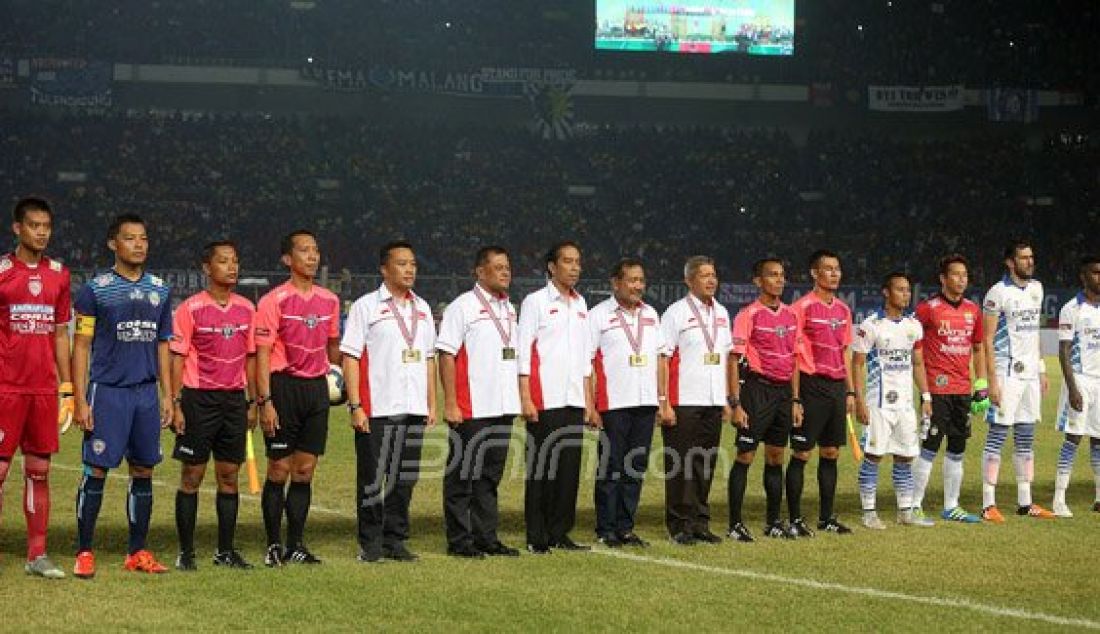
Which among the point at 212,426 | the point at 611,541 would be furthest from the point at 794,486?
the point at 212,426

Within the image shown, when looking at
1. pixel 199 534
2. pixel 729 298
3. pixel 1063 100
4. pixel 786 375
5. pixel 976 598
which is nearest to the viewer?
pixel 976 598

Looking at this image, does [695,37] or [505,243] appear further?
[695,37]

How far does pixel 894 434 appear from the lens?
13664 millimetres

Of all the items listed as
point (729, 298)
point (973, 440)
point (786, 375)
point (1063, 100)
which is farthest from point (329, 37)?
point (786, 375)

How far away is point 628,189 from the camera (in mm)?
51562

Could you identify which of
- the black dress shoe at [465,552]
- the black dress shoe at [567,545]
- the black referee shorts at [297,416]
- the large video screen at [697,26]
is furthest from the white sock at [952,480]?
the large video screen at [697,26]

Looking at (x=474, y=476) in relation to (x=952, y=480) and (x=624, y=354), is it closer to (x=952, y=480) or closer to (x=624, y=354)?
(x=624, y=354)

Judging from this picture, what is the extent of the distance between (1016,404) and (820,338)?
2602 mm

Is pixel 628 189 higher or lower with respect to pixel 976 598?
higher

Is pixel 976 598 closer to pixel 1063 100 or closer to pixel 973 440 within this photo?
pixel 973 440

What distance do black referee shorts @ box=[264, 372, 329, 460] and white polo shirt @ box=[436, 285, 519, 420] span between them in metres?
1.14

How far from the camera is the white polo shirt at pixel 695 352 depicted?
12656 millimetres

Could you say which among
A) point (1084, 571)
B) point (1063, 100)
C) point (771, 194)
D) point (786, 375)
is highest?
point (1063, 100)

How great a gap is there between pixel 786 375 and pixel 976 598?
11.1 feet
